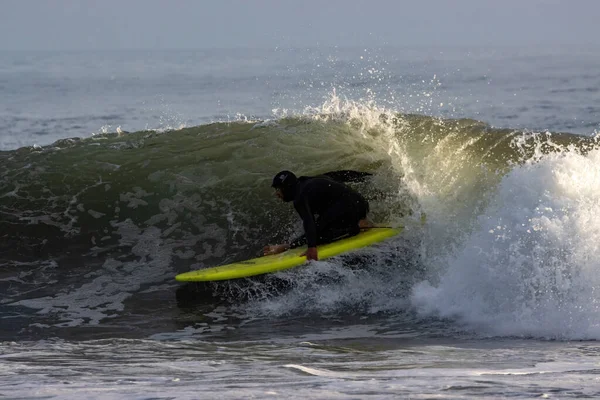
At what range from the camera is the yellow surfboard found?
7922mm

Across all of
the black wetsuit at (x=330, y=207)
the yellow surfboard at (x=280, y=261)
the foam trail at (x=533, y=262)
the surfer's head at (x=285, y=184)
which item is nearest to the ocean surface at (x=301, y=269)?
the foam trail at (x=533, y=262)

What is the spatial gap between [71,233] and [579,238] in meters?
5.91

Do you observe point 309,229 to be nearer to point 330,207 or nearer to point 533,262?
point 330,207

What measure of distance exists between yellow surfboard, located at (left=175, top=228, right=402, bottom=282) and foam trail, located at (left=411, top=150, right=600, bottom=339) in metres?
0.75

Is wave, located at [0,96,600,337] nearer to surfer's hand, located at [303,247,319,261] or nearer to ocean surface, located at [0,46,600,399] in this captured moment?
ocean surface, located at [0,46,600,399]

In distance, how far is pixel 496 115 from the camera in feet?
71.8

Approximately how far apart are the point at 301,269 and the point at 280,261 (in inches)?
9.4

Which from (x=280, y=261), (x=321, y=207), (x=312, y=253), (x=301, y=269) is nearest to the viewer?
(x=312, y=253)

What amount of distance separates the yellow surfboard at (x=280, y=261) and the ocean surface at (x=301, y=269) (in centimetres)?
16

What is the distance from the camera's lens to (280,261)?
7938mm

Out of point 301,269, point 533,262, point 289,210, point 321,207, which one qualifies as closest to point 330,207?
point 321,207

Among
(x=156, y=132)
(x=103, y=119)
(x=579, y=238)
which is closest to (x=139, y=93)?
(x=103, y=119)

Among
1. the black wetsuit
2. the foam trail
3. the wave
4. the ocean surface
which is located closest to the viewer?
the ocean surface

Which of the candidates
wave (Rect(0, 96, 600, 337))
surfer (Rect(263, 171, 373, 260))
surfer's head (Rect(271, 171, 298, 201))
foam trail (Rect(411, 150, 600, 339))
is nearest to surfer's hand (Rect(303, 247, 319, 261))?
surfer (Rect(263, 171, 373, 260))
